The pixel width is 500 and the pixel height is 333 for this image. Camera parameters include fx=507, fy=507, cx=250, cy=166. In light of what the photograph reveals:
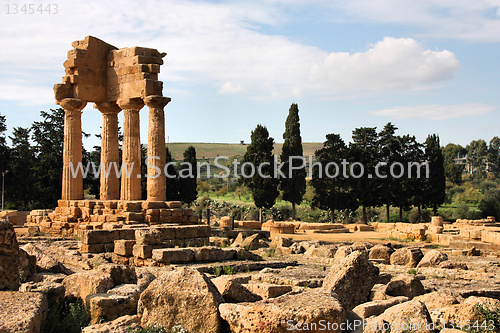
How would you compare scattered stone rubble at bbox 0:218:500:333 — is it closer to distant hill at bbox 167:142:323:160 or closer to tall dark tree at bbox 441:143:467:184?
tall dark tree at bbox 441:143:467:184

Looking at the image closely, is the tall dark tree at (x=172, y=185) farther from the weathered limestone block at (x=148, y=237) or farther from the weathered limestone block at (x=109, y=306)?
the weathered limestone block at (x=109, y=306)

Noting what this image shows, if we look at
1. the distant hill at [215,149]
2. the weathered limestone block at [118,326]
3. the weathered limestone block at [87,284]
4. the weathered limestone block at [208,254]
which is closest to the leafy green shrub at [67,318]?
the weathered limestone block at [87,284]

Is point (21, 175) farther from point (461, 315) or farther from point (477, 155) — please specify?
point (477, 155)

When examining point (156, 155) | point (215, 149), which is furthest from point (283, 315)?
point (215, 149)

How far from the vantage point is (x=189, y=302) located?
5.64 meters

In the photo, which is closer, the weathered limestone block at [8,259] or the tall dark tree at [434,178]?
the weathered limestone block at [8,259]

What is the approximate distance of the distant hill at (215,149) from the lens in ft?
372

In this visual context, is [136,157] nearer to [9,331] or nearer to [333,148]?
[9,331]

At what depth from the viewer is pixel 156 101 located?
18391 millimetres

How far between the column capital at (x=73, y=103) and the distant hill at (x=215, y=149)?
280ft

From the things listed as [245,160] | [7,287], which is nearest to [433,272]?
[7,287]

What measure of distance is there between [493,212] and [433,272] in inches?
1176

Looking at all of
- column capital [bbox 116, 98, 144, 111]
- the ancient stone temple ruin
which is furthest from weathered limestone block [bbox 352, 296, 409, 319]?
column capital [bbox 116, 98, 144, 111]

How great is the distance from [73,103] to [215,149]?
102 m
